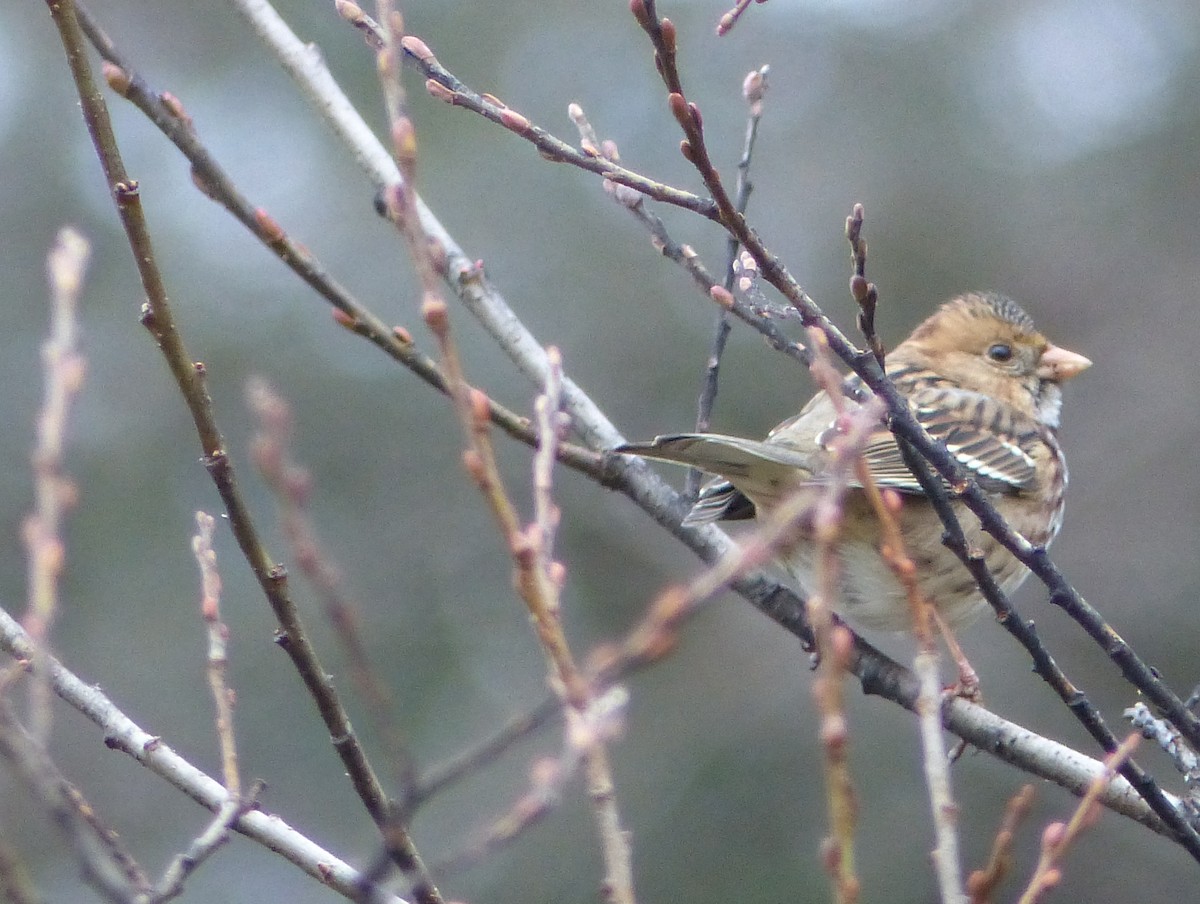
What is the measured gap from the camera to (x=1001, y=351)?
4.89m

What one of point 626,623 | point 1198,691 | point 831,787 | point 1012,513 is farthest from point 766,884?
point 831,787

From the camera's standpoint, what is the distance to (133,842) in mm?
7176

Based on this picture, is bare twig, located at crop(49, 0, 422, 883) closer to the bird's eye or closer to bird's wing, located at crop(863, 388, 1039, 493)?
bird's wing, located at crop(863, 388, 1039, 493)

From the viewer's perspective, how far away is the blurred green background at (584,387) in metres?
6.95

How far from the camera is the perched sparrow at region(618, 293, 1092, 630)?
3.29 m

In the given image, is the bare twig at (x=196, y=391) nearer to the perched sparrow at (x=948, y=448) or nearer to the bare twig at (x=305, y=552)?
the bare twig at (x=305, y=552)

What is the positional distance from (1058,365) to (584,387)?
3109 millimetres

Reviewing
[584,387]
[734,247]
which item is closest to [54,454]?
[734,247]

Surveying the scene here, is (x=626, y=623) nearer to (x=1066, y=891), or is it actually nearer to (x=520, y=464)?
(x=520, y=464)

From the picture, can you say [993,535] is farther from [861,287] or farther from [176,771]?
[176,771]

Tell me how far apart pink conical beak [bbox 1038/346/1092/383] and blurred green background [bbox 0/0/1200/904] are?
2.51 m

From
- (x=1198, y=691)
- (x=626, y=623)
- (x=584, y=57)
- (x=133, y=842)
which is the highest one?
(x=584, y=57)

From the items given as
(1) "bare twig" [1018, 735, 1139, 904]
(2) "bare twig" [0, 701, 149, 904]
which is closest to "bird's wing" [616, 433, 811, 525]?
(1) "bare twig" [1018, 735, 1139, 904]

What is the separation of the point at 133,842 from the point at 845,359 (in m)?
6.12
